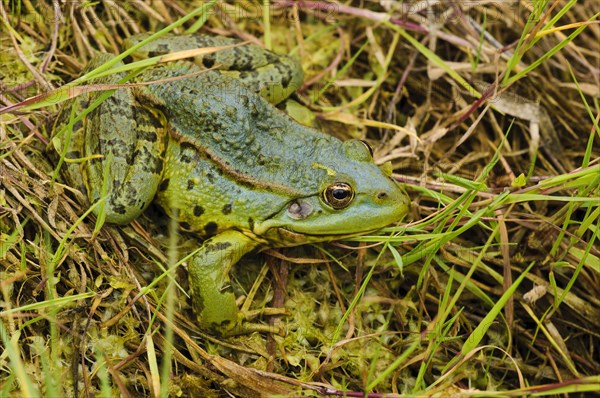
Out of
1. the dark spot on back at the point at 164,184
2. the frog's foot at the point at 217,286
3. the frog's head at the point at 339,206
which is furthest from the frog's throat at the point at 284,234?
the dark spot on back at the point at 164,184

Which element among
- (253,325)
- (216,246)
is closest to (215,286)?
(216,246)

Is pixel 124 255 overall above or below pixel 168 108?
below

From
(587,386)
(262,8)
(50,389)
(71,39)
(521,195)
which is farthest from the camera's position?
(262,8)

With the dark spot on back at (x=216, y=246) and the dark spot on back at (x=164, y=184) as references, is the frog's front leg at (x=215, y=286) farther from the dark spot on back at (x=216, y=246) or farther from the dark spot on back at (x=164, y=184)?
the dark spot on back at (x=164, y=184)

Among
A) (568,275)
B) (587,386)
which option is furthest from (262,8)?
(587,386)

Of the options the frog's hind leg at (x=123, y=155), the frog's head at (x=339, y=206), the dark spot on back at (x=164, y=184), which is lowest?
the frog's head at (x=339, y=206)

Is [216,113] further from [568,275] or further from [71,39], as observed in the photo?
[568,275]

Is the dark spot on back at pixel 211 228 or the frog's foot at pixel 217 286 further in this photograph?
the dark spot on back at pixel 211 228
